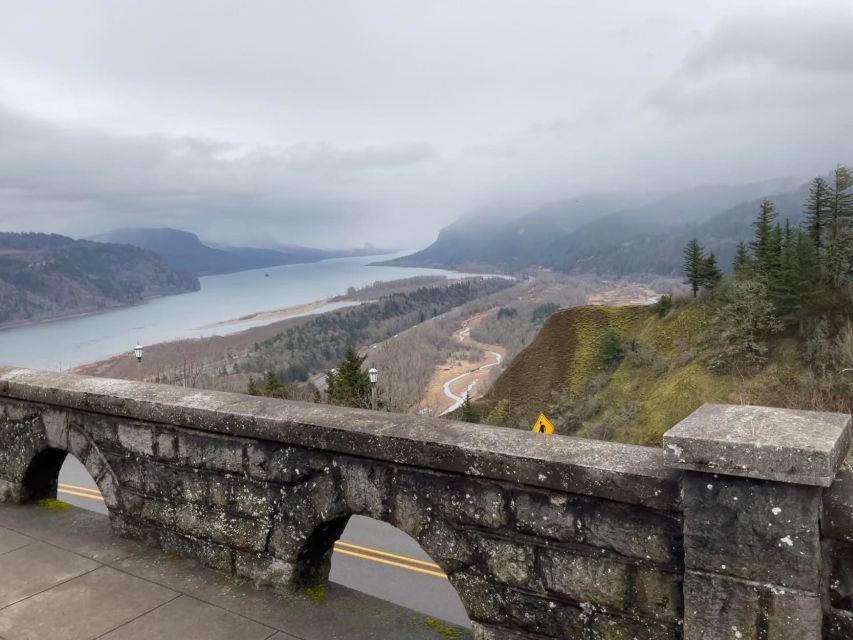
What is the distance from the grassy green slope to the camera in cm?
3852

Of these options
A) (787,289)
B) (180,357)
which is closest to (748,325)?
(787,289)

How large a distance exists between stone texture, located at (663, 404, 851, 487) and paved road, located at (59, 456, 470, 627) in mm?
5913

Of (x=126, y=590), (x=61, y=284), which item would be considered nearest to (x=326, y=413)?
(x=126, y=590)

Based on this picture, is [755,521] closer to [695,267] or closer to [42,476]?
[42,476]

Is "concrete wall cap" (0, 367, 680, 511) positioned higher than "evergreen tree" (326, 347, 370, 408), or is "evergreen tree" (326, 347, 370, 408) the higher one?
"concrete wall cap" (0, 367, 680, 511)

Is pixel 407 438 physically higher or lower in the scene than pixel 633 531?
higher

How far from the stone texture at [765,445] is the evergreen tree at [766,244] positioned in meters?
42.5

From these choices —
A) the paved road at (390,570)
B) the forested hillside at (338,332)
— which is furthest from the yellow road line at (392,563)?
the forested hillside at (338,332)

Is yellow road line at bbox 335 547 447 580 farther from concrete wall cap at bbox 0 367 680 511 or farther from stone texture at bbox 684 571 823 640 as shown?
stone texture at bbox 684 571 823 640

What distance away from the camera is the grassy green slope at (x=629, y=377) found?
126ft

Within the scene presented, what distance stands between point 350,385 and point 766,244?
1179 inches

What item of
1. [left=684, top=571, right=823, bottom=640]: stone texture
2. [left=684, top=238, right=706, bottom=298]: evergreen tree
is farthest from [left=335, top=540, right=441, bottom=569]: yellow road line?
[left=684, top=238, right=706, bottom=298]: evergreen tree

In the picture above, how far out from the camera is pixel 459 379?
9512 cm

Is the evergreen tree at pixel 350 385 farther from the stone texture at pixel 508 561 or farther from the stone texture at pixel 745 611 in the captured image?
the stone texture at pixel 745 611
